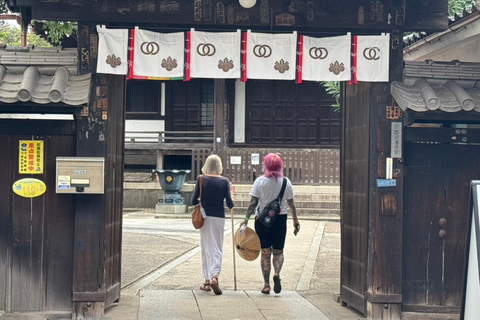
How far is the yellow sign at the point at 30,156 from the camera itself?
8641mm

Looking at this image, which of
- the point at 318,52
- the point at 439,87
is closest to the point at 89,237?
the point at 318,52

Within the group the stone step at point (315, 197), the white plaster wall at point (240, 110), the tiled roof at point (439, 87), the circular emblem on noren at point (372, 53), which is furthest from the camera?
the white plaster wall at point (240, 110)

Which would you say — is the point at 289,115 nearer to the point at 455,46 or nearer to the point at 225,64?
the point at 455,46

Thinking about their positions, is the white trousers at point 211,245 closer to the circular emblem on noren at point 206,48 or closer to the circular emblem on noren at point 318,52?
the circular emblem on noren at point 206,48

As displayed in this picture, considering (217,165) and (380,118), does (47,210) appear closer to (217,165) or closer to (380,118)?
(217,165)

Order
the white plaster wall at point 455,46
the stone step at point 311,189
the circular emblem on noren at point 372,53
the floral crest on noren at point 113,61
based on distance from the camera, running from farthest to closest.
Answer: the stone step at point 311,189, the white plaster wall at point 455,46, the circular emblem on noren at point 372,53, the floral crest on noren at point 113,61

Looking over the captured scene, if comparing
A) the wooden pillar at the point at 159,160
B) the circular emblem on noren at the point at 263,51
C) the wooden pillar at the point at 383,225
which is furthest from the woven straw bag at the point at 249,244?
the wooden pillar at the point at 159,160

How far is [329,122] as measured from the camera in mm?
27812

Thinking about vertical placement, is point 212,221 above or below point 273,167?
below

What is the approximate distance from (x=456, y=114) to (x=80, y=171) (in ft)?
14.7

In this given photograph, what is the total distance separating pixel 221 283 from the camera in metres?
11.7

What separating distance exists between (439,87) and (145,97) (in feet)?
66.8

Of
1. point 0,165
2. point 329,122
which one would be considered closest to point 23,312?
point 0,165

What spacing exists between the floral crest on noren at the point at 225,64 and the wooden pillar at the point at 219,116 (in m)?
17.3
